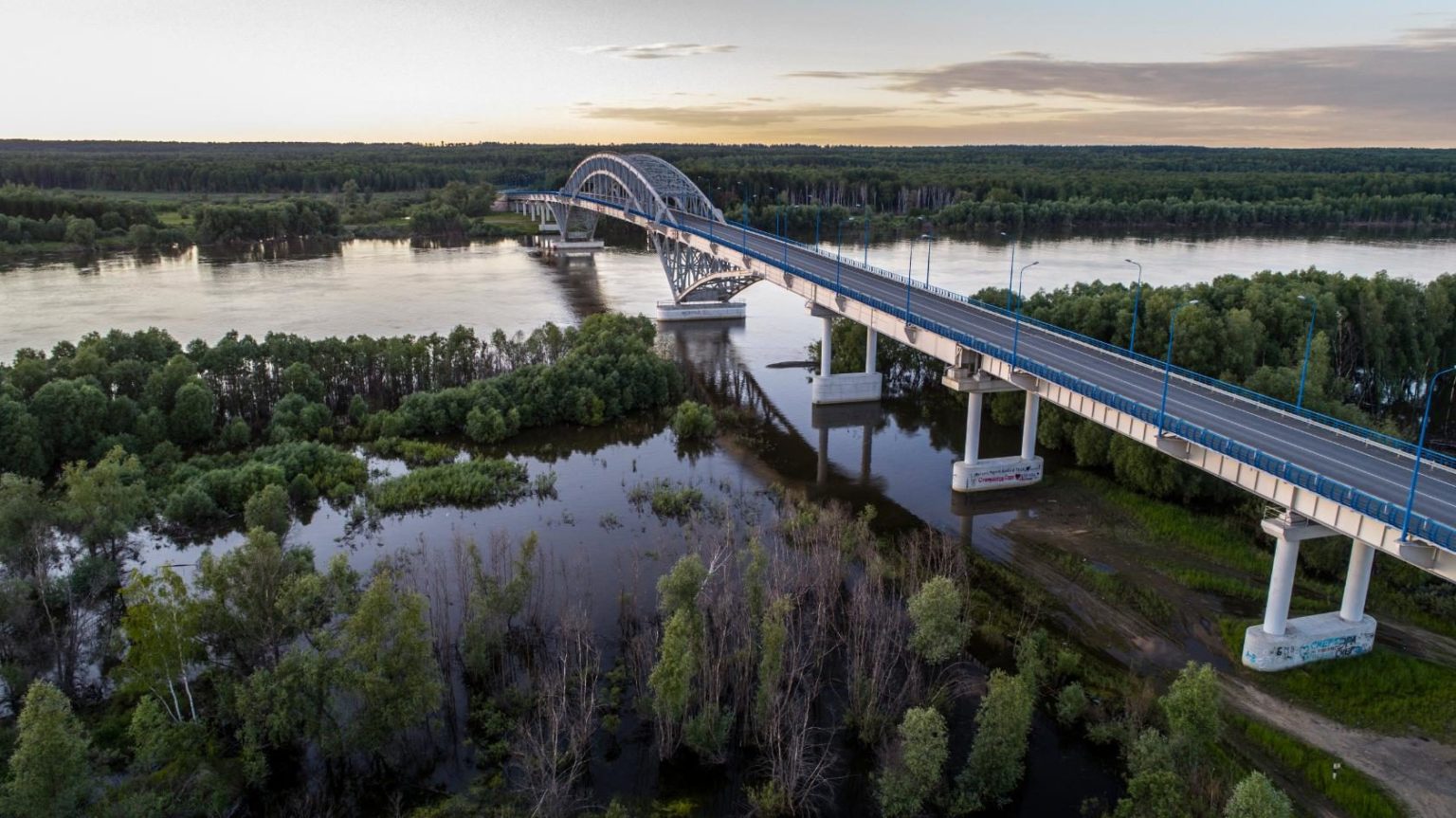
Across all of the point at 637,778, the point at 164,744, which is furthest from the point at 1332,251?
the point at 164,744

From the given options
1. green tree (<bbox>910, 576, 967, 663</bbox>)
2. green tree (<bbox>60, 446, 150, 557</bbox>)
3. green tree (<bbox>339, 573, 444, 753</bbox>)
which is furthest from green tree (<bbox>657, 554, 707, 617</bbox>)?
green tree (<bbox>60, 446, 150, 557</bbox>)

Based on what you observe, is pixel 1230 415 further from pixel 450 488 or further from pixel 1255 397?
pixel 450 488

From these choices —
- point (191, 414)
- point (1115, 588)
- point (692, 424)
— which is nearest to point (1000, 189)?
point (692, 424)

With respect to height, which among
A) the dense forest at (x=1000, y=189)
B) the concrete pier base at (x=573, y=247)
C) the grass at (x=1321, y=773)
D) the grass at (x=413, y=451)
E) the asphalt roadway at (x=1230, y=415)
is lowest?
the grass at (x=1321, y=773)

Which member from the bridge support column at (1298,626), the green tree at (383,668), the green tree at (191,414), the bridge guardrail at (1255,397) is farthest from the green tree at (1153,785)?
the green tree at (191,414)

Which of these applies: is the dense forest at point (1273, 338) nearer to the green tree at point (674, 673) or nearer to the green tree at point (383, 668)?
the green tree at point (674, 673)

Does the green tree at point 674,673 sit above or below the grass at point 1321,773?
above
